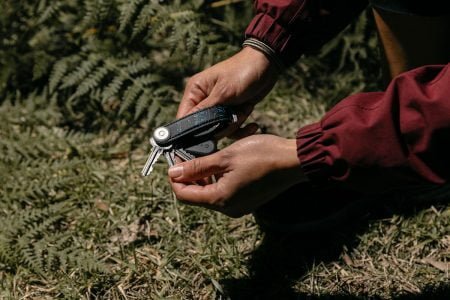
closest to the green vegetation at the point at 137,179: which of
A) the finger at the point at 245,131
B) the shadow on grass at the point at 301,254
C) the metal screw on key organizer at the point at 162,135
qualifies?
the shadow on grass at the point at 301,254

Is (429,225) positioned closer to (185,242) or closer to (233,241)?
(233,241)

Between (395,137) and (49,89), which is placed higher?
(395,137)

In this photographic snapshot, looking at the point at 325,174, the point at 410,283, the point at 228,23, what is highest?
the point at 325,174

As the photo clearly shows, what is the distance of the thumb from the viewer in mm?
2100

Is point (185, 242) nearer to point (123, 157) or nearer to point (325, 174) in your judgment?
point (123, 157)

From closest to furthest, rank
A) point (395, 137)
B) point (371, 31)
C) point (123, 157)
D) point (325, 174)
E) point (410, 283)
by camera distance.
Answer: point (395, 137)
point (325, 174)
point (410, 283)
point (123, 157)
point (371, 31)

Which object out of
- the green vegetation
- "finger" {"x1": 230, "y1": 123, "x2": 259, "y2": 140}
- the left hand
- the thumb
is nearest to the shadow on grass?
the green vegetation

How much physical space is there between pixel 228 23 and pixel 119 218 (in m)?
1.45

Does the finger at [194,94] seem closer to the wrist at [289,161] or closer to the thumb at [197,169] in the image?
the thumb at [197,169]

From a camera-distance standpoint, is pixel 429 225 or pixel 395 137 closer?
pixel 395 137

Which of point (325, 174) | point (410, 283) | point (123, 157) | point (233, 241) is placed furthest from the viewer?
point (123, 157)

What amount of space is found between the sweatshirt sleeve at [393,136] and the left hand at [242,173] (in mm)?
115

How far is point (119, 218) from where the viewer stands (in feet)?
9.44

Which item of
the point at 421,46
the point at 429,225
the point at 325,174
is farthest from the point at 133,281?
the point at 421,46
